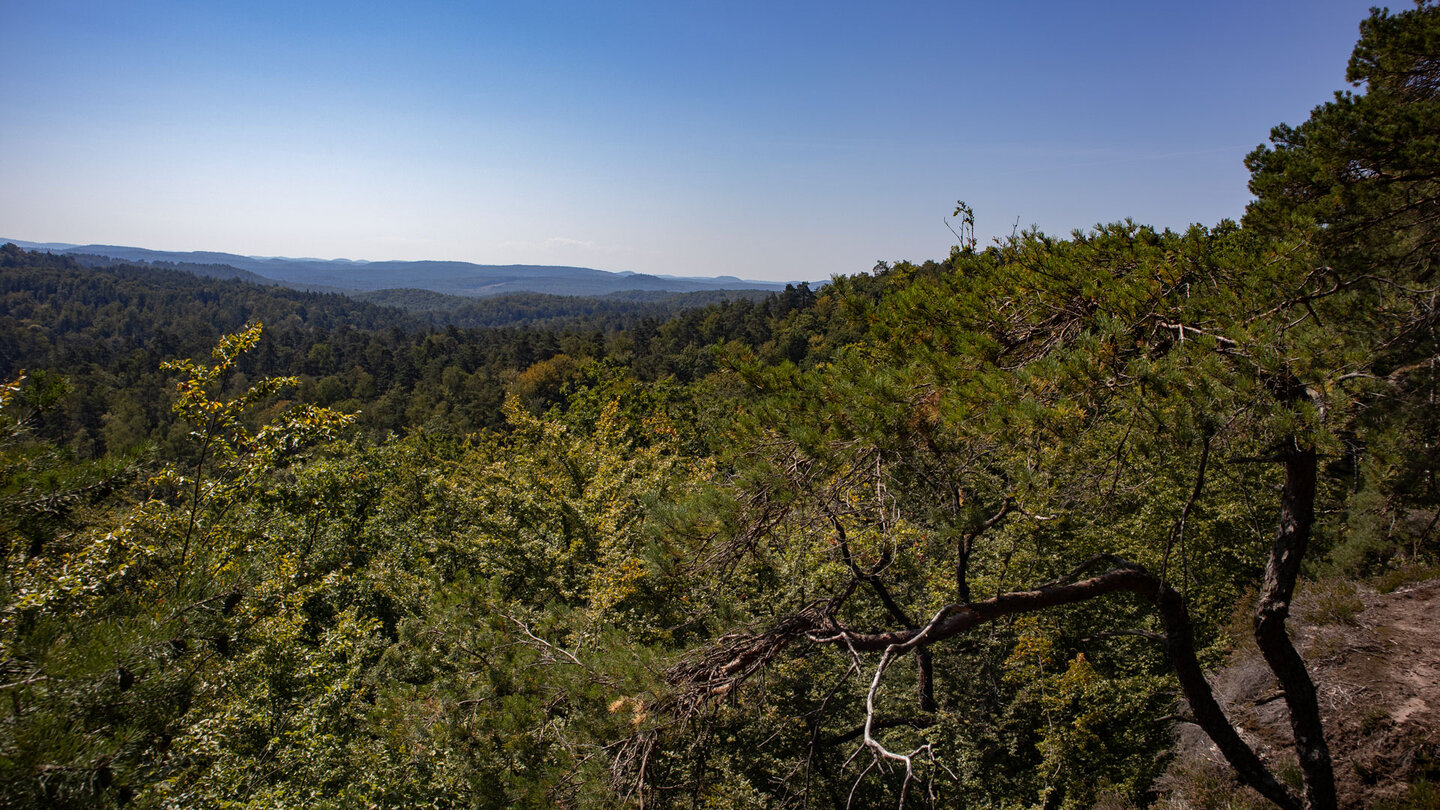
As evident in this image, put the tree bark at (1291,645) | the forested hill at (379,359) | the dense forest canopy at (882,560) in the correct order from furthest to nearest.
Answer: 1. the forested hill at (379,359)
2. the tree bark at (1291,645)
3. the dense forest canopy at (882,560)

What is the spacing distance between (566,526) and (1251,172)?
39.7 ft

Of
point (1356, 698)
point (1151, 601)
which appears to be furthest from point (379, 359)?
point (1356, 698)

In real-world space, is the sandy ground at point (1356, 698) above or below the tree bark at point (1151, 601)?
below

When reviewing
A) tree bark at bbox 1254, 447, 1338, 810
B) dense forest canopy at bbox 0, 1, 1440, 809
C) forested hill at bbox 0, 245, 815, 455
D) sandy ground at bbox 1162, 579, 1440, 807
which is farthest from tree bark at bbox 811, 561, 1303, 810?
forested hill at bbox 0, 245, 815, 455

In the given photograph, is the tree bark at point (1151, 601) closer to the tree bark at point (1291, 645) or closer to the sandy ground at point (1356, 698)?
the tree bark at point (1291, 645)

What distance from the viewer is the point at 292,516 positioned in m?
12.7

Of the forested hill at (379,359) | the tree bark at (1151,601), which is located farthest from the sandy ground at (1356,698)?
the forested hill at (379,359)

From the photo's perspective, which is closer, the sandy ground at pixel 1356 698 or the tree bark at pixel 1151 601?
the tree bark at pixel 1151 601

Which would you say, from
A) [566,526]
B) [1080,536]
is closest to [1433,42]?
[1080,536]

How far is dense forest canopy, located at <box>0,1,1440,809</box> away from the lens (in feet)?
12.4

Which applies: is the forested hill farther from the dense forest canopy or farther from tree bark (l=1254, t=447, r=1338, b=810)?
tree bark (l=1254, t=447, r=1338, b=810)

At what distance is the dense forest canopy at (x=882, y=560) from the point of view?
12.4 feet

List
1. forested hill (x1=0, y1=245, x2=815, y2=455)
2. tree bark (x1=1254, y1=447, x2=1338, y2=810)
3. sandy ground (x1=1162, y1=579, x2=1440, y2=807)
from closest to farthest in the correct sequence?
1. tree bark (x1=1254, y1=447, x2=1338, y2=810)
2. sandy ground (x1=1162, y1=579, x2=1440, y2=807)
3. forested hill (x1=0, y1=245, x2=815, y2=455)

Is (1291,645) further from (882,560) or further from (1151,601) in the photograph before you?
(882,560)
